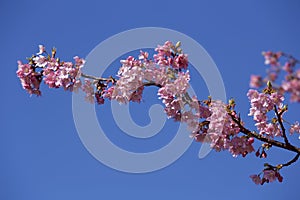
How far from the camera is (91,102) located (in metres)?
4.95

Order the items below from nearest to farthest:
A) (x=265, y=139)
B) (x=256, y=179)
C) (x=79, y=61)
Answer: (x=265, y=139), (x=256, y=179), (x=79, y=61)

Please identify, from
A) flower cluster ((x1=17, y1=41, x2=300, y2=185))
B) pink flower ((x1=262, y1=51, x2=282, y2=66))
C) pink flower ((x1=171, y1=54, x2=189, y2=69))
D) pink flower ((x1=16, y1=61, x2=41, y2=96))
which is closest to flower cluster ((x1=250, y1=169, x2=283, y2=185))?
flower cluster ((x1=17, y1=41, x2=300, y2=185))

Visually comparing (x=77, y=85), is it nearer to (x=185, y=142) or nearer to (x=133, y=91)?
(x=133, y=91)

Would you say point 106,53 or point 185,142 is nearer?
point 185,142

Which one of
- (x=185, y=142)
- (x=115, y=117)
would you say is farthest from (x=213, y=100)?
(x=115, y=117)

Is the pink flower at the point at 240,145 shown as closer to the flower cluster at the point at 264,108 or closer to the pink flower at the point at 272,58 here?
the flower cluster at the point at 264,108

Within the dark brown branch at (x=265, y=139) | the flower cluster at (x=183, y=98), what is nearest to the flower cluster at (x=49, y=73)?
the flower cluster at (x=183, y=98)

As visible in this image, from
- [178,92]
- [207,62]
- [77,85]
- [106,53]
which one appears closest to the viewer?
[178,92]

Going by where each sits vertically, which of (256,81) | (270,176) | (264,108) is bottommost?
(256,81)

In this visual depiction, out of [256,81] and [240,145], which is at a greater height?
[240,145]

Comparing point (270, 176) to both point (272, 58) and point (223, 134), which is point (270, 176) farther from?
point (272, 58)

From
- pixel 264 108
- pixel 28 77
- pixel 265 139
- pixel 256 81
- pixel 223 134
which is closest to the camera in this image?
pixel 256 81

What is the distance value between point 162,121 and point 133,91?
0.57 meters

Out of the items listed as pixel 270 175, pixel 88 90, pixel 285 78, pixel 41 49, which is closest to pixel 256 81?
pixel 285 78
